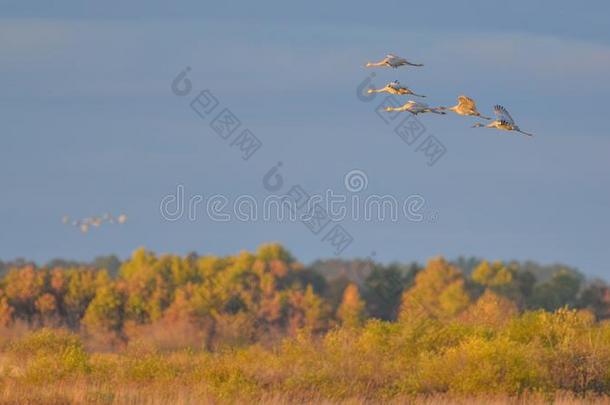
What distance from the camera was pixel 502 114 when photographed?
24.6 m

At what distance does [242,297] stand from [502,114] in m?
43.5

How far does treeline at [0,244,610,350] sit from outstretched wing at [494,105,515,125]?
914 inches

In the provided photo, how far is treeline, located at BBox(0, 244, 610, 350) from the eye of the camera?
6022 centimetres

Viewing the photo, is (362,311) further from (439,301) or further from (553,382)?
(553,382)

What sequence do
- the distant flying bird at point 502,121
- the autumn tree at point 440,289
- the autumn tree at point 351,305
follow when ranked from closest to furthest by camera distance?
the distant flying bird at point 502,121, the autumn tree at point 440,289, the autumn tree at point 351,305

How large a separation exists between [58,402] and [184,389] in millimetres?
3362

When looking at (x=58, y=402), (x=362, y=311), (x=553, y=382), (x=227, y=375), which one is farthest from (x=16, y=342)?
(x=362, y=311)

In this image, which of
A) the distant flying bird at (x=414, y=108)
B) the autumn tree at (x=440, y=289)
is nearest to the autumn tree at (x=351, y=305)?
the autumn tree at (x=440, y=289)

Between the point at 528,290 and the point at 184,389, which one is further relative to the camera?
the point at 528,290

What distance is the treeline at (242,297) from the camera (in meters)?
60.2

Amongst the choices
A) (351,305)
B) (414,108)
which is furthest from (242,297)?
(414,108)

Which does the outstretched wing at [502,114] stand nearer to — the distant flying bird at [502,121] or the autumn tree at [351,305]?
the distant flying bird at [502,121]

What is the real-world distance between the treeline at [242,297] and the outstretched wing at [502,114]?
23227 mm

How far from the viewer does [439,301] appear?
70625mm
